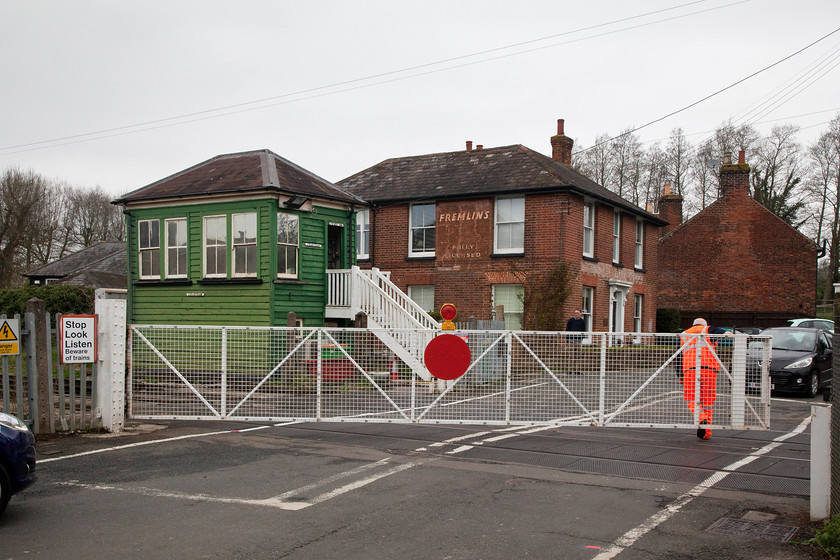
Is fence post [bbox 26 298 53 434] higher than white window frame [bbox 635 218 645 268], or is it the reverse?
white window frame [bbox 635 218 645 268]

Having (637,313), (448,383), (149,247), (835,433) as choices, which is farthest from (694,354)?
(637,313)

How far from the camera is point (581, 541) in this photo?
5.88m

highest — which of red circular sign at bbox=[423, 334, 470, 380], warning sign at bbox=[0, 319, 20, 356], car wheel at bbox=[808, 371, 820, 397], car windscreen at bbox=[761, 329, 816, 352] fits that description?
warning sign at bbox=[0, 319, 20, 356]

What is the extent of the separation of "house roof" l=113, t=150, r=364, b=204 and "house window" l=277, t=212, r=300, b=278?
0.72m

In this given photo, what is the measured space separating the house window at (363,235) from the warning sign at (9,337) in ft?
58.8

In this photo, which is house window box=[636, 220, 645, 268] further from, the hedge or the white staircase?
the hedge

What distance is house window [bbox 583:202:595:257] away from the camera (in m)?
25.7

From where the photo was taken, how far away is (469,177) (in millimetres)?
26578

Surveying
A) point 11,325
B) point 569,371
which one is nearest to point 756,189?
point 569,371

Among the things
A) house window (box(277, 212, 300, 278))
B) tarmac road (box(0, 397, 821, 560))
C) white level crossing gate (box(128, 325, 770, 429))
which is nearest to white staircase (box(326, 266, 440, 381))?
house window (box(277, 212, 300, 278))

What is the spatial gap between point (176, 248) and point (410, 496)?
14.2m

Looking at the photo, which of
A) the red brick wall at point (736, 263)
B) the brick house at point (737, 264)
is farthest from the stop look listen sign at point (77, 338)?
the red brick wall at point (736, 263)

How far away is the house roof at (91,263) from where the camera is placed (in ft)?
129

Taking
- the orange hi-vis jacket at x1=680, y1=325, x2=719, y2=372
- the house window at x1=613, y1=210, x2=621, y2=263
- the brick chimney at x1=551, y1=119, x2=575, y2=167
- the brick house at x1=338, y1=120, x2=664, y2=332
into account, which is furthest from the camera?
the brick chimney at x1=551, y1=119, x2=575, y2=167
